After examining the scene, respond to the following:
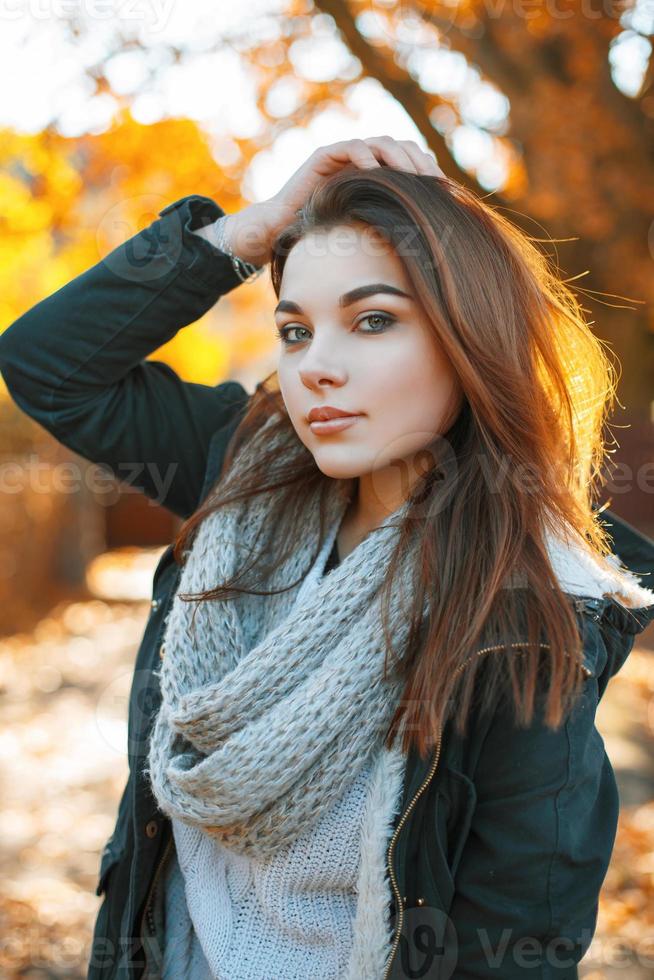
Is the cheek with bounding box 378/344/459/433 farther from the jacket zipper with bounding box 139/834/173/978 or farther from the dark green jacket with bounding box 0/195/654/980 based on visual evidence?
→ the jacket zipper with bounding box 139/834/173/978

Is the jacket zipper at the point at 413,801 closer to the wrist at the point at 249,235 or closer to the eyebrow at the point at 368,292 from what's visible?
the eyebrow at the point at 368,292

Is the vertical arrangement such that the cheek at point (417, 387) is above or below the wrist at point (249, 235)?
below

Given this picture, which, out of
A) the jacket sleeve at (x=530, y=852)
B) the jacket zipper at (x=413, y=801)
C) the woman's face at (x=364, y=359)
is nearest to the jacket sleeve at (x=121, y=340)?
the woman's face at (x=364, y=359)

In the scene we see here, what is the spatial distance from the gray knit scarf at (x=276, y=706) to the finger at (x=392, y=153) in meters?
0.68

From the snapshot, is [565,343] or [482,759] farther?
[565,343]

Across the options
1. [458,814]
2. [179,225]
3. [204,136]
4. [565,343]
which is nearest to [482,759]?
[458,814]

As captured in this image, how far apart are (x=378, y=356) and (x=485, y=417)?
0.79 feet

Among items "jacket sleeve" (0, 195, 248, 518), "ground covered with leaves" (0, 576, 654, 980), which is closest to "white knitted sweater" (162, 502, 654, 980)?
"jacket sleeve" (0, 195, 248, 518)

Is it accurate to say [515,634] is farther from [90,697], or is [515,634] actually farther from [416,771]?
[90,697]

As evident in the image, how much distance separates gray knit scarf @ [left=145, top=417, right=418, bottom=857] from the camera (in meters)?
1.58

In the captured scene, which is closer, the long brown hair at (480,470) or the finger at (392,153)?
the long brown hair at (480,470)

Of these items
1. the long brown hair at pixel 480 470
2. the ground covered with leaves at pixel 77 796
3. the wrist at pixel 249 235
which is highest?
the wrist at pixel 249 235

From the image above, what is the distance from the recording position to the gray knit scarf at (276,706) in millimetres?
1577

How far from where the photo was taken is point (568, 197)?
5949mm
